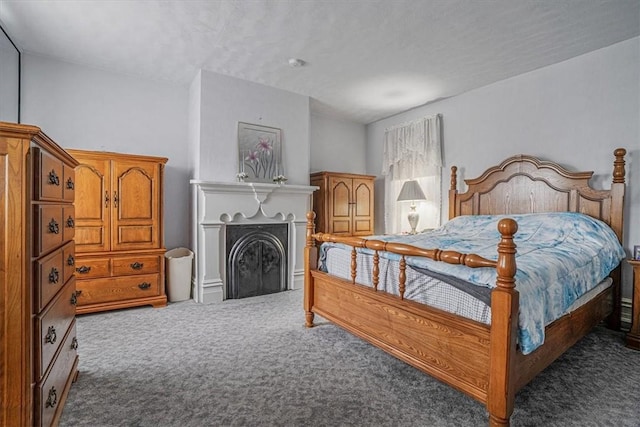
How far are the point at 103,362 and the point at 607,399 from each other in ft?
10.2

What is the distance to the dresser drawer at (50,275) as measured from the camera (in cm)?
122

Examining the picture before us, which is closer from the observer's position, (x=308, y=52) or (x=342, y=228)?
(x=308, y=52)

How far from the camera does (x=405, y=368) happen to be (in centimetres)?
207

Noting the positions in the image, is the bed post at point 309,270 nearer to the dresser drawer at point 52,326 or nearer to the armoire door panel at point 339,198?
the dresser drawer at point 52,326

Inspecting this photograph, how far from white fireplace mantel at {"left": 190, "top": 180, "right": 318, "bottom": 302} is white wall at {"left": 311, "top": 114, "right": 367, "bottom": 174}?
138 cm

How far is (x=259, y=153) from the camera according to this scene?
4.02 metres

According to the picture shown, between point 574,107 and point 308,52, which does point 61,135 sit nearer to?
point 308,52

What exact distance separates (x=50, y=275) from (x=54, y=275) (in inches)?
2.6

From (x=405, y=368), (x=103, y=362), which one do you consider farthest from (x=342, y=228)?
(x=103, y=362)

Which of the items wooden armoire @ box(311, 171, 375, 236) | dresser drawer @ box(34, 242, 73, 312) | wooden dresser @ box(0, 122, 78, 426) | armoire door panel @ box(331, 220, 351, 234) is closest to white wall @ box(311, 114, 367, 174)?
wooden armoire @ box(311, 171, 375, 236)

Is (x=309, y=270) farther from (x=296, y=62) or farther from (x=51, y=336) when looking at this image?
(x=296, y=62)

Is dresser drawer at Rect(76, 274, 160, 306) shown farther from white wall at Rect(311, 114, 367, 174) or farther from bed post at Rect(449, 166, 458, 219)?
bed post at Rect(449, 166, 458, 219)

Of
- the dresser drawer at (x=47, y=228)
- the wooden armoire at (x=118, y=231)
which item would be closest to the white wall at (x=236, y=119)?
the wooden armoire at (x=118, y=231)

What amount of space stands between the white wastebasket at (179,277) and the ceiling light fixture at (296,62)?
2465mm
